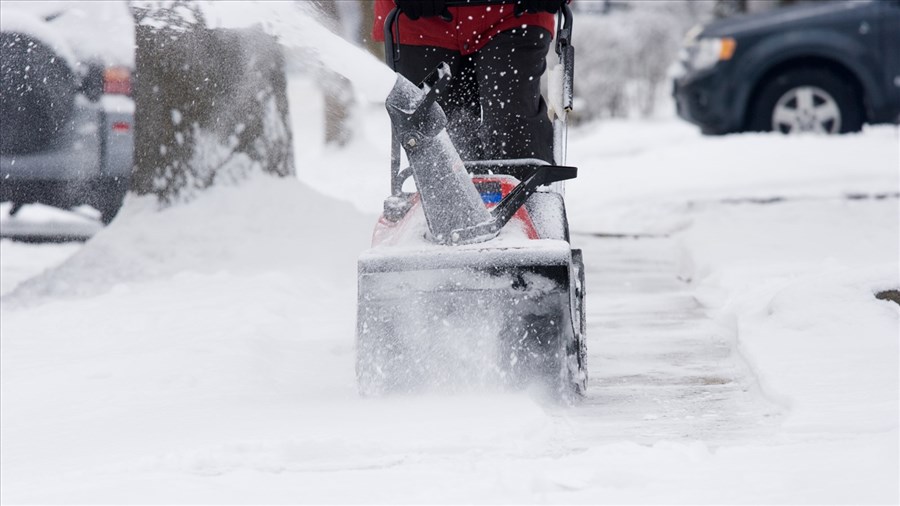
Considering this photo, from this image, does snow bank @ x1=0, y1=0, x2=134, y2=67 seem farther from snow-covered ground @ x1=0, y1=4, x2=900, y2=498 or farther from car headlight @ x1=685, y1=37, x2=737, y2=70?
car headlight @ x1=685, y1=37, x2=737, y2=70

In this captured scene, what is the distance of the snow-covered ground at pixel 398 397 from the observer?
2568 millimetres

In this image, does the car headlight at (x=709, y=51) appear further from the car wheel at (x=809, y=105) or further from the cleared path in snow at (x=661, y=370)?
the cleared path in snow at (x=661, y=370)

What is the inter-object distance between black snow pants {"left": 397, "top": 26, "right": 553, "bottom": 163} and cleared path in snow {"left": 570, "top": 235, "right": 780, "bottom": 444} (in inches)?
29.4

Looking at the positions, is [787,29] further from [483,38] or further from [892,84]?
[483,38]

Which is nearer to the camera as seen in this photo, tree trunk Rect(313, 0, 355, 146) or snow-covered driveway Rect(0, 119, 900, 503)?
snow-covered driveway Rect(0, 119, 900, 503)

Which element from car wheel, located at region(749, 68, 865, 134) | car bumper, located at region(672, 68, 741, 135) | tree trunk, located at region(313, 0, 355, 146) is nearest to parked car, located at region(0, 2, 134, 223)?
tree trunk, located at region(313, 0, 355, 146)

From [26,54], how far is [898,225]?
4.59m

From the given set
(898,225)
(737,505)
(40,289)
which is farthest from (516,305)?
(898,225)

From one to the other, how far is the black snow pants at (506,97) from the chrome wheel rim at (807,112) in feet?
21.1

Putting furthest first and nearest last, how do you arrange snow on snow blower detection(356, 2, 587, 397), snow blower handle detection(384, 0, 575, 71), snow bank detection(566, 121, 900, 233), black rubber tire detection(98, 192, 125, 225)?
snow bank detection(566, 121, 900, 233)
black rubber tire detection(98, 192, 125, 225)
snow blower handle detection(384, 0, 575, 71)
snow on snow blower detection(356, 2, 587, 397)

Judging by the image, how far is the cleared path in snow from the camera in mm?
2994

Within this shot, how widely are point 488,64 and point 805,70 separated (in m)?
6.59

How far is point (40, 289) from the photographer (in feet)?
17.8

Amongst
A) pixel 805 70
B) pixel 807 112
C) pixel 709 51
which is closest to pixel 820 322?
pixel 805 70
